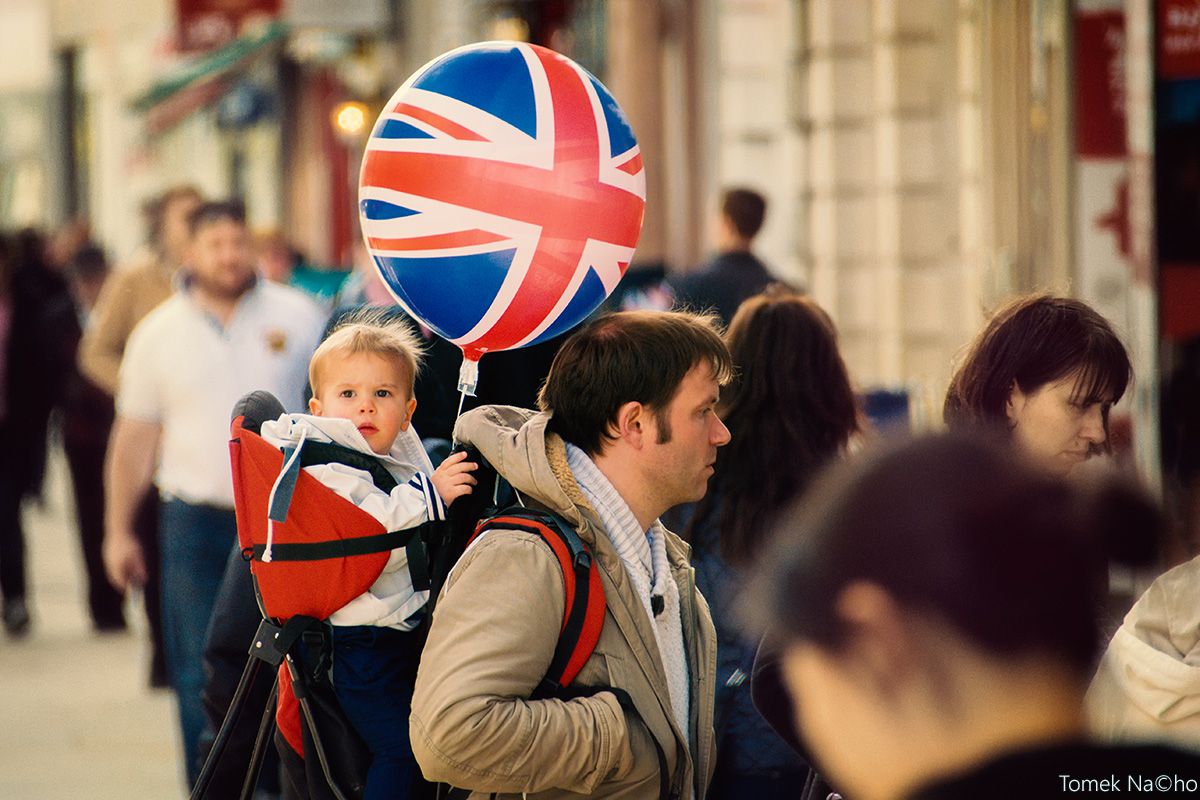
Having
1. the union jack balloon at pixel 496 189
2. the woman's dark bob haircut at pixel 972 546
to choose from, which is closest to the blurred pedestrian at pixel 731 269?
the union jack balloon at pixel 496 189

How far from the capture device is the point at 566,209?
346 cm

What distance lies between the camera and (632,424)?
3.13m

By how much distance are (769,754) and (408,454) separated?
96 cm

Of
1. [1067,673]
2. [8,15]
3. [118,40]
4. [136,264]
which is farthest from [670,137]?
[8,15]

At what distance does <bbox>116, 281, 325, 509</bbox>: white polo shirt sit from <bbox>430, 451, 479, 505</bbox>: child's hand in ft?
9.66

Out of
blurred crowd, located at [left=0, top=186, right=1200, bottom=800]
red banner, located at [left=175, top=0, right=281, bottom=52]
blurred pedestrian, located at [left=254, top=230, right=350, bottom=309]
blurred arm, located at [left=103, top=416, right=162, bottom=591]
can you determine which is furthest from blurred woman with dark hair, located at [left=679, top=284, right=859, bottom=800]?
red banner, located at [left=175, top=0, right=281, bottom=52]

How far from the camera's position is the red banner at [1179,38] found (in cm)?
679

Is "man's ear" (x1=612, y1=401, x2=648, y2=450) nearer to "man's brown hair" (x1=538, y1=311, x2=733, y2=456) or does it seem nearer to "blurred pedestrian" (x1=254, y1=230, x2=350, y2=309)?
"man's brown hair" (x1=538, y1=311, x2=733, y2=456)

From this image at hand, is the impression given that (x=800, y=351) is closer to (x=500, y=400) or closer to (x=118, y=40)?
(x=500, y=400)

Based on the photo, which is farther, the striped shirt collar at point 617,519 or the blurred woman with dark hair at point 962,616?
the striped shirt collar at point 617,519

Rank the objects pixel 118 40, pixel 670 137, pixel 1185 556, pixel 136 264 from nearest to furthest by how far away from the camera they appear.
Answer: pixel 1185 556
pixel 136 264
pixel 670 137
pixel 118 40

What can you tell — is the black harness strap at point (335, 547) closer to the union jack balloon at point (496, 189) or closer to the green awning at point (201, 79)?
the union jack balloon at point (496, 189)

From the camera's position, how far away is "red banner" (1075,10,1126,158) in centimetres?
829

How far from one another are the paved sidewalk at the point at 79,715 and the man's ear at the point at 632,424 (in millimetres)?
4216
